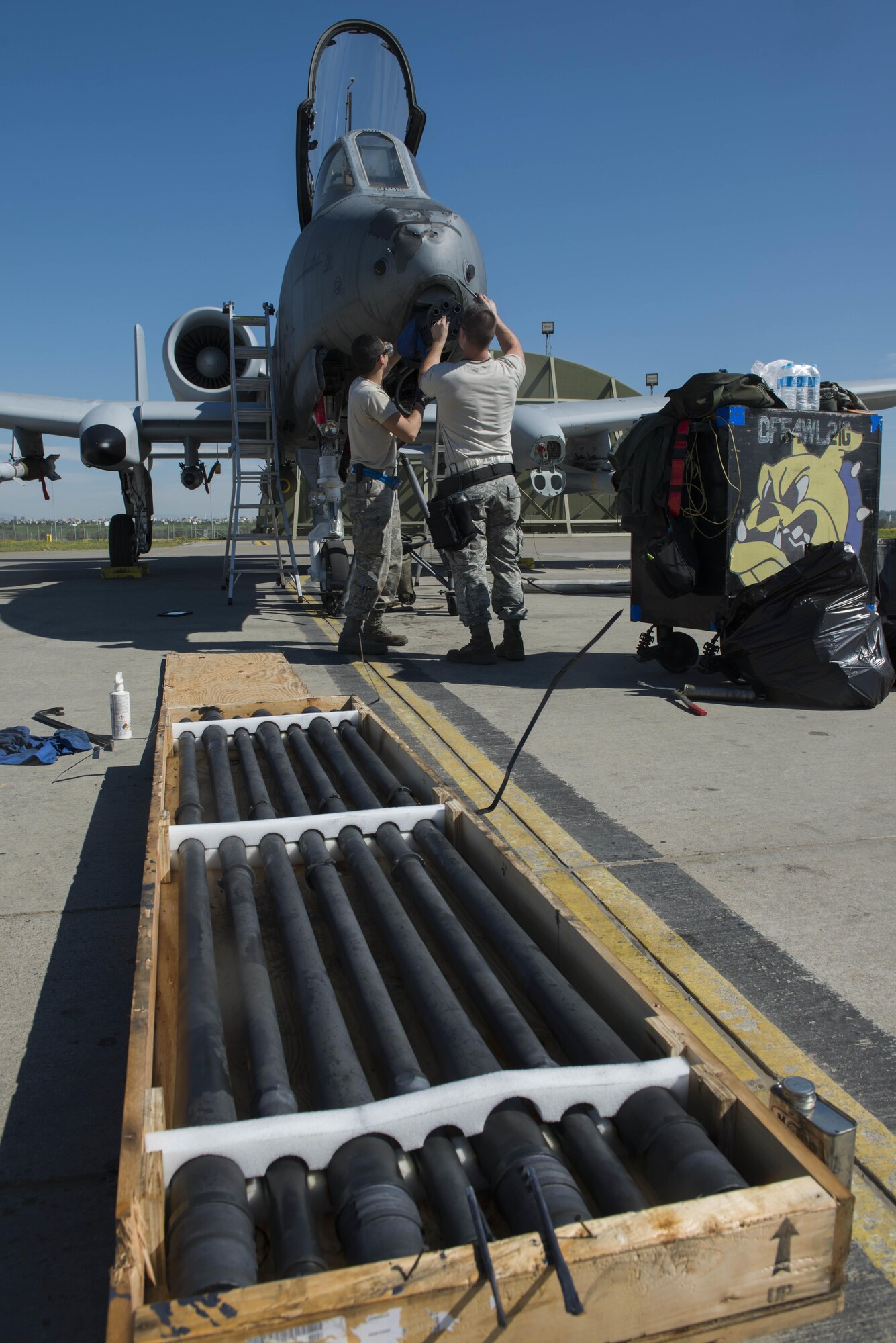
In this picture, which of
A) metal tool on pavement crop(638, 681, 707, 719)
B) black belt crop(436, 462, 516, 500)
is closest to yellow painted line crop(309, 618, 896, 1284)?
metal tool on pavement crop(638, 681, 707, 719)

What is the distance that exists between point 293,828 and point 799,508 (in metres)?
4.51

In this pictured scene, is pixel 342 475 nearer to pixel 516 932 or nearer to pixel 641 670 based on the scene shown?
pixel 641 670

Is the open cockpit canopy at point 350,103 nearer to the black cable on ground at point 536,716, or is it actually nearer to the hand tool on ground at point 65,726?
the hand tool on ground at point 65,726

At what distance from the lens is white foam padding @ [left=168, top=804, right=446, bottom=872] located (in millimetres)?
2734

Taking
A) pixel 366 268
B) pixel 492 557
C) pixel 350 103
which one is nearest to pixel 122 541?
pixel 350 103

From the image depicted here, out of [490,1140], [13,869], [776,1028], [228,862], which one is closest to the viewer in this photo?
[490,1140]

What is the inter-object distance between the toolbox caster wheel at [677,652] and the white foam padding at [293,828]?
14.1ft

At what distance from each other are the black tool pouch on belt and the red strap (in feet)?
4.82

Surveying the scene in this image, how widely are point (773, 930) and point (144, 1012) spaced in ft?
6.29

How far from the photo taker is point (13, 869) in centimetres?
331

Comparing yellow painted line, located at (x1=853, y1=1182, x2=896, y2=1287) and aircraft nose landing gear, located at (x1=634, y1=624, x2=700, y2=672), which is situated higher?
aircraft nose landing gear, located at (x1=634, y1=624, x2=700, y2=672)

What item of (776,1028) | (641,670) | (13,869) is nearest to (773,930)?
(776,1028)

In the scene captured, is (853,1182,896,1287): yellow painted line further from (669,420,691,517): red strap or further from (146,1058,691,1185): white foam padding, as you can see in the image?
(669,420,691,517): red strap

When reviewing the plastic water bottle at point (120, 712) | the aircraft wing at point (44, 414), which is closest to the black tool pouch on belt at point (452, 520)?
the plastic water bottle at point (120, 712)
